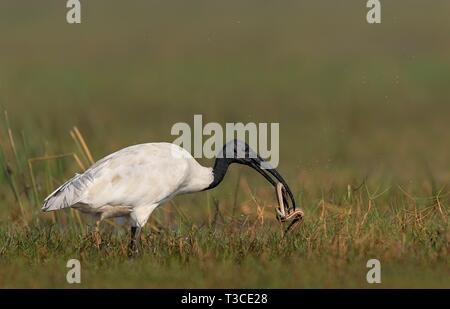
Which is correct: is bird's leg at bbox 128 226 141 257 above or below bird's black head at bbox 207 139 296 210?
below

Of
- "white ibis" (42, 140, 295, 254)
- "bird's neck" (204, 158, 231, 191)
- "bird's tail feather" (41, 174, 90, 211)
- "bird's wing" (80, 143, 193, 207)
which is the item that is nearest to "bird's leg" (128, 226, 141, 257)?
"white ibis" (42, 140, 295, 254)

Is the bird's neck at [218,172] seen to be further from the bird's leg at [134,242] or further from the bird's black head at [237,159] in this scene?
the bird's leg at [134,242]

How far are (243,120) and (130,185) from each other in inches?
480

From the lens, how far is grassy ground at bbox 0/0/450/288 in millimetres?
8953

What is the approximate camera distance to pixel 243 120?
2184 cm

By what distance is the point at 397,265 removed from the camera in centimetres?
884

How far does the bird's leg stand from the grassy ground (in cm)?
9

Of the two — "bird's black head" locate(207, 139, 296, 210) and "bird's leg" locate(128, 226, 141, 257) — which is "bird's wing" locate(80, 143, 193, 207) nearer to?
"bird's leg" locate(128, 226, 141, 257)

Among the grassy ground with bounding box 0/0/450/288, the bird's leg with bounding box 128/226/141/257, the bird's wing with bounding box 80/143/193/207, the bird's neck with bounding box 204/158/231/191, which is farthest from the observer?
the bird's neck with bounding box 204/158/231/191

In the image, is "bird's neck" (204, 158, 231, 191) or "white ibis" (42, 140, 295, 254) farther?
"bird's neck" (204, 158, 231, 191)

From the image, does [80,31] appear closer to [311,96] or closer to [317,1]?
[317,1]

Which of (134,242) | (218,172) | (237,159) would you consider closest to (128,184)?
(134,242)

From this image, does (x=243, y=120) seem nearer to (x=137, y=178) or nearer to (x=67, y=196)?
(x=137, y=178)

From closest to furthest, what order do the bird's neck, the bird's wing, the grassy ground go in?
1. the grassy ground
2. the bird's wing
3. the bird's neck
